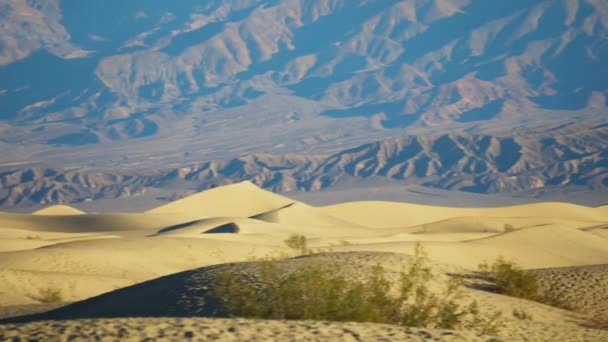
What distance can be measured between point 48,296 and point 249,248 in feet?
43.1

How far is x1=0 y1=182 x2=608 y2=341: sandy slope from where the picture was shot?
21.1m

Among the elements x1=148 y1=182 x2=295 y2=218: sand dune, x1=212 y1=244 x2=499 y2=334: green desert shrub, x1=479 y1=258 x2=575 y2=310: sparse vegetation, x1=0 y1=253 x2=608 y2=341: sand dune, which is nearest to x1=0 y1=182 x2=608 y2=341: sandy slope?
x1=0 y1=253 x2=608 y2=341: sand dune

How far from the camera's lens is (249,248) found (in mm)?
35375

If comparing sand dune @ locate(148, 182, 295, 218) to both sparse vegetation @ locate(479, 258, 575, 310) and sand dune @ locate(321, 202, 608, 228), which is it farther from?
sparse vegetation @ locate(479, 258, 575, 310)

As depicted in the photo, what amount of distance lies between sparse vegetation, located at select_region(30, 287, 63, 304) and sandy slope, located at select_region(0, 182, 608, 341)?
0.18 meters

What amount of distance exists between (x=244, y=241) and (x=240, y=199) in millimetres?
46784

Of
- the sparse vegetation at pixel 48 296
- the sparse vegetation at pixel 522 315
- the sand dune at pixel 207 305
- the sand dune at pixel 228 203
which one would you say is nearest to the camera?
the sand dune at pixel 207 305

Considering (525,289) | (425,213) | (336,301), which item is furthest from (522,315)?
(425,213)

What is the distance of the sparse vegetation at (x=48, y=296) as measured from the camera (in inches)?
887

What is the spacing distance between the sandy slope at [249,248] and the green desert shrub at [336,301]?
106 cm

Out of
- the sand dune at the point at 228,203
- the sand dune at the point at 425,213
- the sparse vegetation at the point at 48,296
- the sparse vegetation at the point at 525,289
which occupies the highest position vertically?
the sand dune at the point at 228,203

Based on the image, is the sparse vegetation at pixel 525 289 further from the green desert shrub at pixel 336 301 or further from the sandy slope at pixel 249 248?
the green desert shrub at pixel 336 301

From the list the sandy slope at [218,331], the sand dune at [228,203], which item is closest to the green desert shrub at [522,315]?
the sandy slope at [218,331]

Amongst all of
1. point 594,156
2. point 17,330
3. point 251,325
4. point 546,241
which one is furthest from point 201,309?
point 594,156
